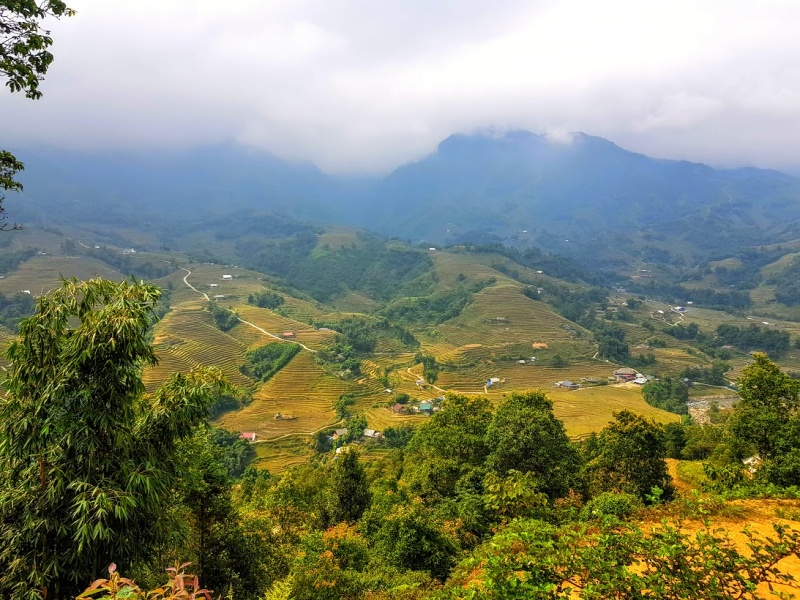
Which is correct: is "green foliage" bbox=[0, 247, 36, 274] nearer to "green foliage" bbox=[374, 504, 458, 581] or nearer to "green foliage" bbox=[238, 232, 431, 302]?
"green foliage" bbox=[238, 232, 431, 302]

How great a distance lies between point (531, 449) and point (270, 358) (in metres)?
50.8

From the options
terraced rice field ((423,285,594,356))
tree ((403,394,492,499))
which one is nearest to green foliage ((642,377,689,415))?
terraced rice field ((423,285,594,356))

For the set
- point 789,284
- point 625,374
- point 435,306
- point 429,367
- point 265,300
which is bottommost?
point 429,367

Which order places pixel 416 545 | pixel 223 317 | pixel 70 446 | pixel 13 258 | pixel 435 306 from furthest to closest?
pixel 435 306
pixel 13 258
pixel 223 317
pixel 416 545
pixel 70 446

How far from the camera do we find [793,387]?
1509cm

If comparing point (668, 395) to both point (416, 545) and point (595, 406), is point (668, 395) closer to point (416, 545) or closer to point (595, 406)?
point (595, 406)

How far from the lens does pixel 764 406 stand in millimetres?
15320

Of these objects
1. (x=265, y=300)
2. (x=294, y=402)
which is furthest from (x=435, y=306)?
(x=294, y=402)

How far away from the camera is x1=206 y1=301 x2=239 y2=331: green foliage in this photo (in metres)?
70.9

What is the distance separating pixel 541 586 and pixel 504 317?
82123mm

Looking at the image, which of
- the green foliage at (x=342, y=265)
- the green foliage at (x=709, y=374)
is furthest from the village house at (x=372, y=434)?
the green foliage at (x=342, y=265)

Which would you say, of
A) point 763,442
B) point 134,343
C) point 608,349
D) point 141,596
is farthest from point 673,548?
point 608,349

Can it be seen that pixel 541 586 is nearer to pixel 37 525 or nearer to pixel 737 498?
pixel 37 525

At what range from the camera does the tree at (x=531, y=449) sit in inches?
620
